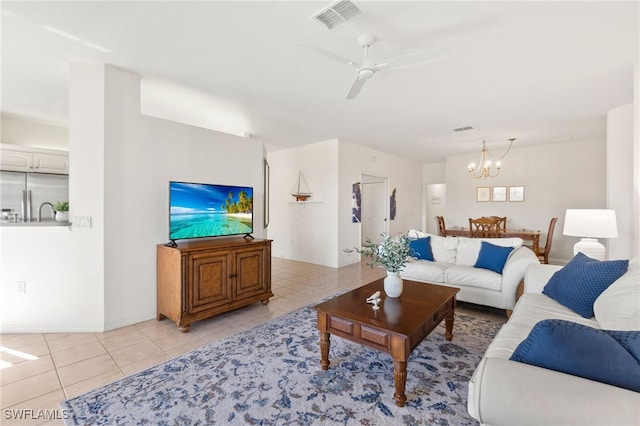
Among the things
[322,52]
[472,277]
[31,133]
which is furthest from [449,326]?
[31,133]

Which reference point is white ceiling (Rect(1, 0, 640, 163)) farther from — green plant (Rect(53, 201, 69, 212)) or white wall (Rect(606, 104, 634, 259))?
green plant (Rect(53, 201, 69, 212))

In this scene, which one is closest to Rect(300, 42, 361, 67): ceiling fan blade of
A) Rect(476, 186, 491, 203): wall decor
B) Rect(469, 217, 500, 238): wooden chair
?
Rect(469, 217, 500, 238): wooden chair

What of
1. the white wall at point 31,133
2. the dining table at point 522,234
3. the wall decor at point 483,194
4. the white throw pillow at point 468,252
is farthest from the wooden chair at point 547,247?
the white wall at point 31,133

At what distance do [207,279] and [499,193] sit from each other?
22.3 feet

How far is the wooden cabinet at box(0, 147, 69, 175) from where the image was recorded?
4227mm

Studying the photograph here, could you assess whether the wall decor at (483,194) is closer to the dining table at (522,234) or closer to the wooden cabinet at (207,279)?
the dining table at (522,234)

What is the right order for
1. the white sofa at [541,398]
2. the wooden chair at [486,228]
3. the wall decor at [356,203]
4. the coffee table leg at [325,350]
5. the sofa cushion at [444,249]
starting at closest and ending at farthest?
the white sofa at [541,398] < the coffee table leg at [325,350] < the sofa cushion at [444,249] < the wooden chair at [486,228] < the wall decor at [356,203]

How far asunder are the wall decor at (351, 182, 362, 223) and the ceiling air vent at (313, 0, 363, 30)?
13.4 feet

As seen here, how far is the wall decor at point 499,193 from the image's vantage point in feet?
22.0

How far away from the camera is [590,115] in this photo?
13.7 feet

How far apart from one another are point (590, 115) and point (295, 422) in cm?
555

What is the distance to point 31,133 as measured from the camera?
4.64 meters

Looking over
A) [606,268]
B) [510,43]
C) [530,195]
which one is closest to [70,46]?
[510,43]

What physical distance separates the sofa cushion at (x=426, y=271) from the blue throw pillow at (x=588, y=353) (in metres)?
2.46
